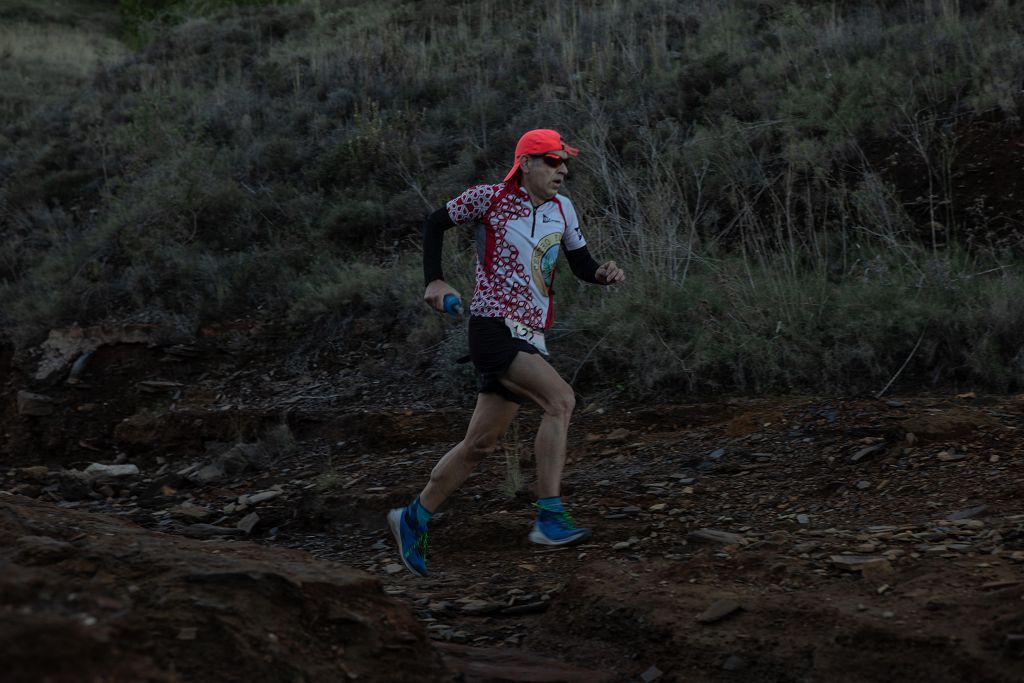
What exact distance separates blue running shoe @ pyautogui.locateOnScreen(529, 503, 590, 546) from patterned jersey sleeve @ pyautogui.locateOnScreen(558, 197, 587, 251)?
1.19m

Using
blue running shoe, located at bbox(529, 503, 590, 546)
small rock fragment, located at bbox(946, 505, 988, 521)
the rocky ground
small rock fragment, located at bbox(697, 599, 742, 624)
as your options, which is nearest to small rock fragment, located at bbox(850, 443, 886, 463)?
the rocky ground

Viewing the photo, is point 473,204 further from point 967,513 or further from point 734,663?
point 967,513

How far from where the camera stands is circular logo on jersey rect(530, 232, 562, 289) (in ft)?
15.1

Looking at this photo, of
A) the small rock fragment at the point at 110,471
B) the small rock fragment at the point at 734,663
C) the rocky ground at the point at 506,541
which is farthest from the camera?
the small rock fragment at the point at 110,471

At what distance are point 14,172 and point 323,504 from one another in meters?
10.6

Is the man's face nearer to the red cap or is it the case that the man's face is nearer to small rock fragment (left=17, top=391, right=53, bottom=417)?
the red cap

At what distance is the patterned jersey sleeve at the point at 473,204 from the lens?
4.63 meters

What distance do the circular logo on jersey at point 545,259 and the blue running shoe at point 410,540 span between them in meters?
1.18

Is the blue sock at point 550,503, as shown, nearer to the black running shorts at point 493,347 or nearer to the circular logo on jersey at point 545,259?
the black running shorts at point 493,347

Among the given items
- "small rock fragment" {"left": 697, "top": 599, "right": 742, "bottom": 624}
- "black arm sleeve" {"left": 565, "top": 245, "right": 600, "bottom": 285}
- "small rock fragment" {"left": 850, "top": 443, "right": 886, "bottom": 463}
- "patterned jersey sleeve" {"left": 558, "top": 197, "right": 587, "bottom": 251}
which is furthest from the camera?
"small rock fragment" {"left": 850, "top": 443, "right": 886, "bottom": 463}

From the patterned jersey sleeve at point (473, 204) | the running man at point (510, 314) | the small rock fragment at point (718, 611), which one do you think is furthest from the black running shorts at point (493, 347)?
the small rock fragment at point (718, 611)

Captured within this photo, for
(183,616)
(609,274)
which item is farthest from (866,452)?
(183,616)

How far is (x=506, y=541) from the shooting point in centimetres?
516

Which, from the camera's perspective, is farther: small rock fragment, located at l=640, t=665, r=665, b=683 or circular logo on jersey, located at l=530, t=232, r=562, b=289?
circular logo on jersey, located at l=530, t=232, r=562, b=289
